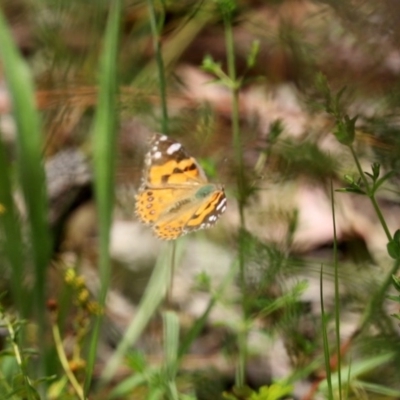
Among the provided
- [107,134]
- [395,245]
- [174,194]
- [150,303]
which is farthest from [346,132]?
[150,303]

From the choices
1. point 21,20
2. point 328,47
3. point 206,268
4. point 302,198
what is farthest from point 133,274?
point 21,20

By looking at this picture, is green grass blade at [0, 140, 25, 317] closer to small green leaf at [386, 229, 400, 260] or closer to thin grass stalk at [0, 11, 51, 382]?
thin grass stalk at [0, 11, 51, 382]

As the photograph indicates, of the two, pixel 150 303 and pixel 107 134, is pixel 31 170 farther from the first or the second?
pixel 150 303

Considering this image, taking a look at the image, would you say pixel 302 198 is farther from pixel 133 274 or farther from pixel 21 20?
pixel 21 20

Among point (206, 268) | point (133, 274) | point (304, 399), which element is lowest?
point (133, 274)

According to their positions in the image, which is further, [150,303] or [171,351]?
[150,303]

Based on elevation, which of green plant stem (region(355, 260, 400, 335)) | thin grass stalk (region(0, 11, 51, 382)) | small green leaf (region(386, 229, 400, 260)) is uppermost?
small green leaf (region(386, 229, 400, 260))

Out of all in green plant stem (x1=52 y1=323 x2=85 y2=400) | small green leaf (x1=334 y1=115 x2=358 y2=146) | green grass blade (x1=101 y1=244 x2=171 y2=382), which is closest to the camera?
small green leaf (x1=334 y1=115 x2=358 y2=146)

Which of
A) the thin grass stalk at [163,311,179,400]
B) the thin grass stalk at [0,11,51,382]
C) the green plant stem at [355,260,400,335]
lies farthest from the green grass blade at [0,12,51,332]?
the green plant stem at [355,260,400,335]

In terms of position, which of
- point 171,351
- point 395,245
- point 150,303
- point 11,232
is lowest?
point 150,303
